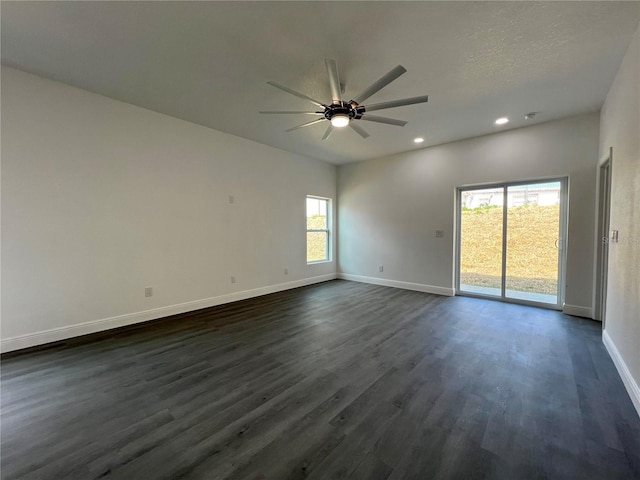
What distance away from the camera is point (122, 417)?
1794 millimetres

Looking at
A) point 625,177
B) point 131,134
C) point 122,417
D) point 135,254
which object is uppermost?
point 131,134

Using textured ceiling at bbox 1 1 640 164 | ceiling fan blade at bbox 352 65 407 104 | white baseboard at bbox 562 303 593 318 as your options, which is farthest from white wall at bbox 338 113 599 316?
ceiling fan blade at bbox 352 65 407 104

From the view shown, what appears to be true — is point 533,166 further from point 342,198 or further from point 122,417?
point 122,417

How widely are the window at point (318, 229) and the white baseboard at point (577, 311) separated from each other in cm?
440

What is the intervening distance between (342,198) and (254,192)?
2.42m

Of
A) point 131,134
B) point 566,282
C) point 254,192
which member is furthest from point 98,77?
point 566,282

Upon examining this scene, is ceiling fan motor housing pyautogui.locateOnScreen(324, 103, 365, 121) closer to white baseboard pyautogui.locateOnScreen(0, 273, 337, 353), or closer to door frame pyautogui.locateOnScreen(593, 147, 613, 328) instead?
door frame pyautogui.locateOnScreen(593, 147, 613, 328)

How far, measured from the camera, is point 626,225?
2314 mm

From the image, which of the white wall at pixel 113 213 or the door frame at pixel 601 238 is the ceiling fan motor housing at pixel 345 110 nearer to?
the white wall at pixel 113 213

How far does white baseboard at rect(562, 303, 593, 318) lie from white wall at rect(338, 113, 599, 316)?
10 mm

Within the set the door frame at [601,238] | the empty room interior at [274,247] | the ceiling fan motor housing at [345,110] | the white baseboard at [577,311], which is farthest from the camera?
the white baseboard at [577,311]

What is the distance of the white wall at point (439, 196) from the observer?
382 cm

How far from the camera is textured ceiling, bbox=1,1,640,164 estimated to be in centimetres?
198

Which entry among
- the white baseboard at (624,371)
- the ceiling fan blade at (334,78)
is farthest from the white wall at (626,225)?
the ceiling fan blade at (334,78)
